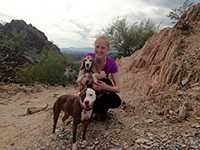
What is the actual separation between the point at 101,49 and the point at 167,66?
7.41 feet

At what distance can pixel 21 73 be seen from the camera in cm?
1292

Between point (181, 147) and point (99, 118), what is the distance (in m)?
1.45

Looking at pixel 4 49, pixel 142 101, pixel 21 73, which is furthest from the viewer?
pixel 4 49

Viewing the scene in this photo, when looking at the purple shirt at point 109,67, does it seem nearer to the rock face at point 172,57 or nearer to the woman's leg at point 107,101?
the woman's leg at point 107,101

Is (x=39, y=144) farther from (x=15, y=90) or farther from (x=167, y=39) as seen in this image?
(x=15, y=90)

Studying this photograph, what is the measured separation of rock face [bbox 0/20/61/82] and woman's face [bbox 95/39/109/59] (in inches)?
331

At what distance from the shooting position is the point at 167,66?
698cm

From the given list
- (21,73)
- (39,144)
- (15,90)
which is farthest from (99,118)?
(21,73)

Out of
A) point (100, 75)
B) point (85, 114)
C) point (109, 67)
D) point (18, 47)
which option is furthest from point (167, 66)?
point (18, 47)

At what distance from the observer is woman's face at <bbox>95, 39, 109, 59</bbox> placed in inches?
201

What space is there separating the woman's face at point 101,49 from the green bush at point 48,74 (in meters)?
7.56

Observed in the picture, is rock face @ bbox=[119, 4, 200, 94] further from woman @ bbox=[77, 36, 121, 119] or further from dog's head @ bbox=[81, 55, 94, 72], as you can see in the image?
dog's head @ bbox=[81, 55, 94, 72]

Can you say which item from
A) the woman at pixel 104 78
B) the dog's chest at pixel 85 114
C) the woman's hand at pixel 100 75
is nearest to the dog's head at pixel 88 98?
the dog's chest at pixel 85 114

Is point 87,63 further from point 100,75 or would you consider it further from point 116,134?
point 116,134
